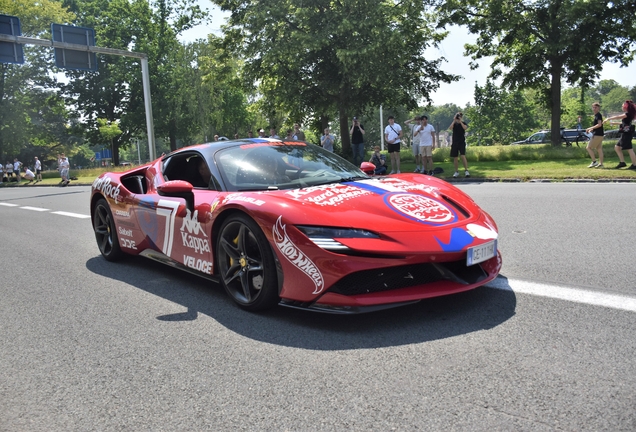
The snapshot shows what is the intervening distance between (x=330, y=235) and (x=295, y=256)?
26 cm

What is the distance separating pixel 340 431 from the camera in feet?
7.22

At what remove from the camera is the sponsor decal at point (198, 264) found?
4.27 m

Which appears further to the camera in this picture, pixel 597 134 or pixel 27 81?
pixel 27 81

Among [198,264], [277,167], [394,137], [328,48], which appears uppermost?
[328,48]

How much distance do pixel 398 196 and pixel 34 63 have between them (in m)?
52.6

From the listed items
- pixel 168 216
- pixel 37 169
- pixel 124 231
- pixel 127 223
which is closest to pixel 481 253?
pixel 168 216

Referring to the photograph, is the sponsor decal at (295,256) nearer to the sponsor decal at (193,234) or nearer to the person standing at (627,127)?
the sponsor decal at (193,234)

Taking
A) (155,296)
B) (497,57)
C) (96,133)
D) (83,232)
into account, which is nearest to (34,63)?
(96,133)

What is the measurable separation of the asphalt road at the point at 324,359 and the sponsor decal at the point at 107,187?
1146 millimetres

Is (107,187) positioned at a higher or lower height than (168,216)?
higher

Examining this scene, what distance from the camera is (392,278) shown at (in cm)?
337

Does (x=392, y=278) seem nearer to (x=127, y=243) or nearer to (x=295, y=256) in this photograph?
(x=295, y=256)

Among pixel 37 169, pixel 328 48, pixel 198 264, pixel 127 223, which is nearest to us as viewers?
pixel 198 264

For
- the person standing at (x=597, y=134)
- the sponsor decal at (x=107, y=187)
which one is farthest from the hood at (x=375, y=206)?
the person standing at (x=597, y=134)
